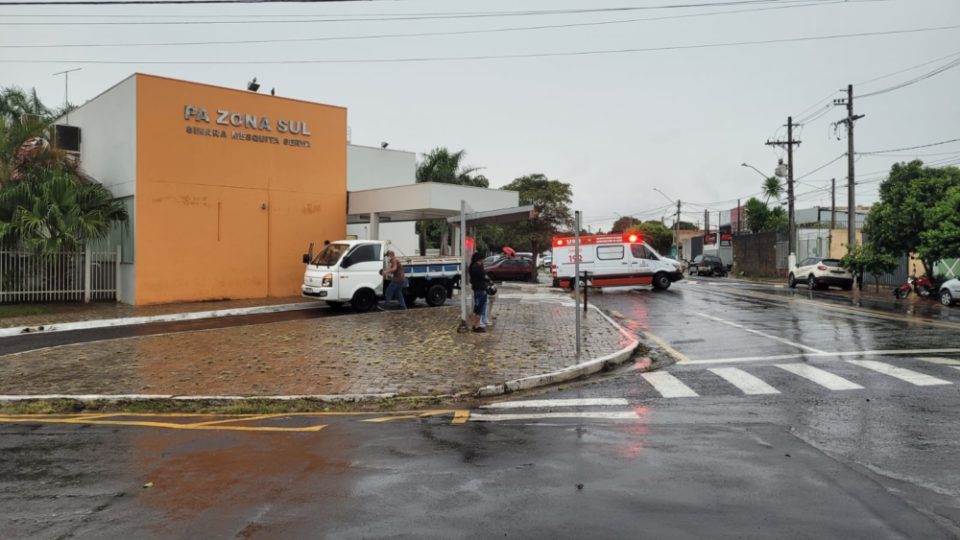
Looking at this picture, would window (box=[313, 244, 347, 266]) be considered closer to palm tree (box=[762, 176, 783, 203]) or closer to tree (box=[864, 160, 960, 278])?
tree (box=[864, 160, 960, 278])

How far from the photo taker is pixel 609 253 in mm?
28359

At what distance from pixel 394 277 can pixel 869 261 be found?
2169 centimetres

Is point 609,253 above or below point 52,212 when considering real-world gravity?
below

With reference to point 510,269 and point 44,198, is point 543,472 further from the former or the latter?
point 510,269

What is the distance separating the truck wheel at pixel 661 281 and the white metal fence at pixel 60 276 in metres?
20.3

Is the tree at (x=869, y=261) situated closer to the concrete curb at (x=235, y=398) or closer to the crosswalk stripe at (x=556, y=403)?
the crosswalk stripe at (x=556, y=403)

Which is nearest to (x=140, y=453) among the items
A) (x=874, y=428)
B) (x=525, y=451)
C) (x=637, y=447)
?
(x=525, y=451)

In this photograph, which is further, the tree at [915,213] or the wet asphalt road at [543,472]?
the tree at [915,213]

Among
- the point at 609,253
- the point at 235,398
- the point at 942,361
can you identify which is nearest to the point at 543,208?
the point at 609,253

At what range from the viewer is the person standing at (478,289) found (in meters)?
13.8

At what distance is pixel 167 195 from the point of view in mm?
20625

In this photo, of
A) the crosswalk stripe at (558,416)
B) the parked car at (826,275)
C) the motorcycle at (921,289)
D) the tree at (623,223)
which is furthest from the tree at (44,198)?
the tree at (623,223)

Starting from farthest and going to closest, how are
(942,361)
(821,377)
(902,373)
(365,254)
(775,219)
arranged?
(775,219), (365,254), (942,361), (902,373), (821,377)

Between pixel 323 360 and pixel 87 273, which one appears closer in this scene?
pixel 323 360
